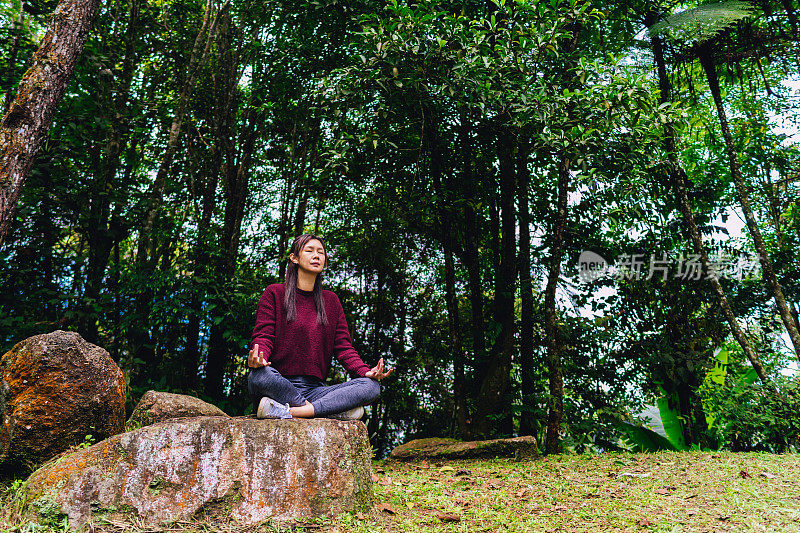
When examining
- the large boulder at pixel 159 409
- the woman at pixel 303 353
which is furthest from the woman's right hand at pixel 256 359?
the large boulder at pixel 159 409

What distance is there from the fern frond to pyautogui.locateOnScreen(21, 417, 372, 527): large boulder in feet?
19.7

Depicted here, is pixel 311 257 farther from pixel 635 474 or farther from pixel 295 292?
pixel 635 474

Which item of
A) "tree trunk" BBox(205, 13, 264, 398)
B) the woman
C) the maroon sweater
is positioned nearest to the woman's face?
the woman

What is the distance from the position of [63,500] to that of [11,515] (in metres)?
0.39

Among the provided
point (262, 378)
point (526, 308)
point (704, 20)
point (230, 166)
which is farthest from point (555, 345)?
point (230, 166)

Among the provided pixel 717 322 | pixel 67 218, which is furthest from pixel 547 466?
pixel 67 218

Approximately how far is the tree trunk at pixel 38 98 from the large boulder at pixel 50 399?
1450 millimetres

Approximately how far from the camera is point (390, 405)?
8719 millimetres

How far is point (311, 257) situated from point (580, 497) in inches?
105

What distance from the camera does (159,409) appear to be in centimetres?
394

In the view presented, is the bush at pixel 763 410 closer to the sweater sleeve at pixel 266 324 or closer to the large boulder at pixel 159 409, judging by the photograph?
the sweater sleeve at pixel 266 324

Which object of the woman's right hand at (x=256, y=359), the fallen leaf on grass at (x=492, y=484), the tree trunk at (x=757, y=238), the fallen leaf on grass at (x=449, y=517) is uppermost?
the tree trunk at (x=757, y=238)

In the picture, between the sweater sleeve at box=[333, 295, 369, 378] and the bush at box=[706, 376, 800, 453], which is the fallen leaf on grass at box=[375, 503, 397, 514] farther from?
the bush at box=[706, 376, 800, 453]

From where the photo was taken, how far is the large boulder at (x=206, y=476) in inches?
112
